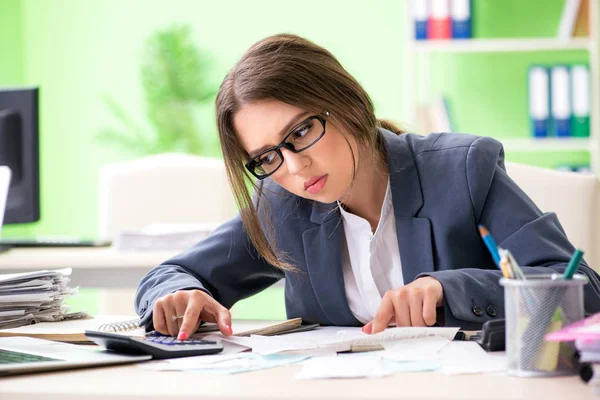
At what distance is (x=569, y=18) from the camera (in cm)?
380

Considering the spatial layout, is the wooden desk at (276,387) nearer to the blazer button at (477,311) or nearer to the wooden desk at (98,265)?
the blazer button at (477,311)

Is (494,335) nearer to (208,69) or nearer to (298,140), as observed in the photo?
(298,140)

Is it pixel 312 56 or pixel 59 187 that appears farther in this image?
pixel 59 187

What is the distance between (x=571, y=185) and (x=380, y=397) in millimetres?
1232

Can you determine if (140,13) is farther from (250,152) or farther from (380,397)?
(380,397)

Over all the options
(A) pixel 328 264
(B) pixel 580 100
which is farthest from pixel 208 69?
(A) pixel 328 264

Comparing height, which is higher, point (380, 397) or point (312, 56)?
point (312, 56)

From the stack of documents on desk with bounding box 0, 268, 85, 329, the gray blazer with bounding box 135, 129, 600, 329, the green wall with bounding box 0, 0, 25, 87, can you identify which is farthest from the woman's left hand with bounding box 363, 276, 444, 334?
the green wall with bounding box 0, 0, 25, 87

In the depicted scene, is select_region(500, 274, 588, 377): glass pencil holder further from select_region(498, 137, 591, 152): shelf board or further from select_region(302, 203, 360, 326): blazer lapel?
select_region(498, 137, 591, 152): shelf board

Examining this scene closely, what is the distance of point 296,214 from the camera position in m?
1.59

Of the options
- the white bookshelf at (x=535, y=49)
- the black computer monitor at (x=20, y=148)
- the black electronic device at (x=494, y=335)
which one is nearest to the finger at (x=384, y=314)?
the black electronic device at (x=494, y=335)

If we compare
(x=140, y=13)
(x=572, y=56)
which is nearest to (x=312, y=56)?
(x=572, y=56)

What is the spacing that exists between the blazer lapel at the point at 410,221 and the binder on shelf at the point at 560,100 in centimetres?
240

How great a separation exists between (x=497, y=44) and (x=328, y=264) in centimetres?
260
